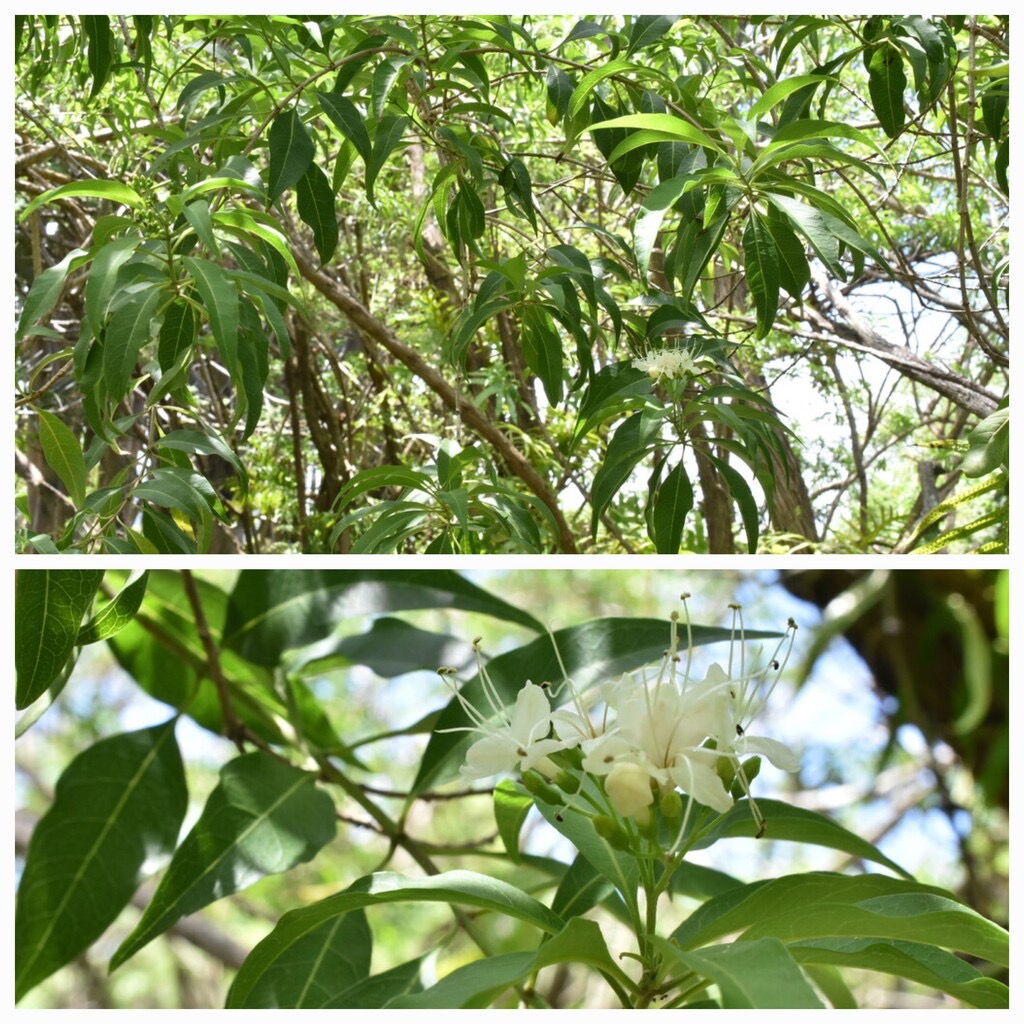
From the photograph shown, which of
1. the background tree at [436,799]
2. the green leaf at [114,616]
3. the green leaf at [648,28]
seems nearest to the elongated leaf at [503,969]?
the background tree at [436,799]

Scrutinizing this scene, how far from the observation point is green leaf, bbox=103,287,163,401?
69 cm

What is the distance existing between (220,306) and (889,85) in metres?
0.71

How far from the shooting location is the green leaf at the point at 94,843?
0.52 metres

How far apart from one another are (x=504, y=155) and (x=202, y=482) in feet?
1.65

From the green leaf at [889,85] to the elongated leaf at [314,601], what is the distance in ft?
2.25

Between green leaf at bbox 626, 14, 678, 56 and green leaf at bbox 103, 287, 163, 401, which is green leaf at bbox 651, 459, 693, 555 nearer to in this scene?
green leaf at bbox 626, 14, 678, 56

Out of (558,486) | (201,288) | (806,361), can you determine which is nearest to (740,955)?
(201,288)

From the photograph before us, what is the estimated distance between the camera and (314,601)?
2.07ft

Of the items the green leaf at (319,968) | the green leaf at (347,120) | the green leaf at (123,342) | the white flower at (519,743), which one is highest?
the green leaf at (347,120)

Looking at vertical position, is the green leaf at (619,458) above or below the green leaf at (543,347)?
below

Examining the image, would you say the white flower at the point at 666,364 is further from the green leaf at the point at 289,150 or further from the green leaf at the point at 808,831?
the green leaf at the point at 808,831

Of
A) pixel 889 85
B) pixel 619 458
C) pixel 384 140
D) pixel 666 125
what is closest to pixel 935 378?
pixel 889 85

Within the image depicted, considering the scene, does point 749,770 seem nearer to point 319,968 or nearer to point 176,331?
point 319,968
